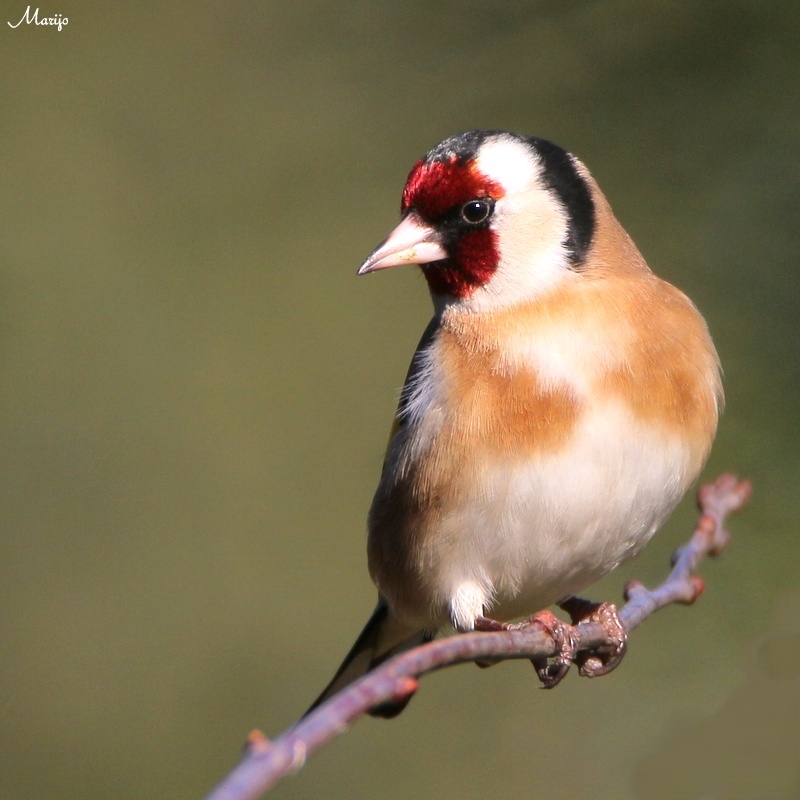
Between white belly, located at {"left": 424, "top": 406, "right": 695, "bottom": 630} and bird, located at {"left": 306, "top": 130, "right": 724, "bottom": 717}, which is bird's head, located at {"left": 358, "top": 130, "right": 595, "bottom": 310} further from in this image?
white belly, located at {"left": 424, "top": 406, "right": 695, "bottom": 630}

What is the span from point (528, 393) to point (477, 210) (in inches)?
20.3

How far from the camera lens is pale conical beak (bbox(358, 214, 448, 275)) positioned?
2.80 m

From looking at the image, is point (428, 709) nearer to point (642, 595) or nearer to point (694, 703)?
point (694, 703)

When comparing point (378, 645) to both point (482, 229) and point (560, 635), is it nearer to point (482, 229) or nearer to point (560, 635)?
point (560, 635)

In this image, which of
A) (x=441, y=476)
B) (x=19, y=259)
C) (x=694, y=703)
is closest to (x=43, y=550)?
(x=19, y=259)

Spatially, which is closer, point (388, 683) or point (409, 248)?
point (388, 683)

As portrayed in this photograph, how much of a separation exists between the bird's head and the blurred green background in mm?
2183

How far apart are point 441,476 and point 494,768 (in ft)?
9.89

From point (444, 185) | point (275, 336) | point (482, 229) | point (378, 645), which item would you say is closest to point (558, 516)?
point (482, 229)

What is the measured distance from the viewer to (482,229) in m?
2.89

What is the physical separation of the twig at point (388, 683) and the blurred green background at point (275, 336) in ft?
7.59

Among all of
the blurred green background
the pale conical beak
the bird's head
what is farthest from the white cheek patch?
the blurred green background
